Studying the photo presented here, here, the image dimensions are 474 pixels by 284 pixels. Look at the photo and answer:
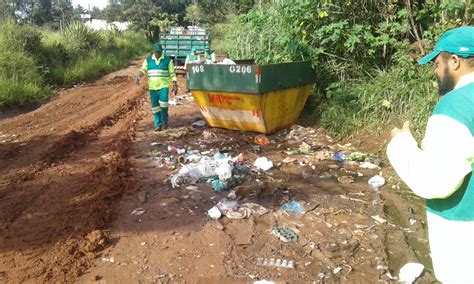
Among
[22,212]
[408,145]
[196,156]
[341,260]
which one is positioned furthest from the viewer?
[196,156]

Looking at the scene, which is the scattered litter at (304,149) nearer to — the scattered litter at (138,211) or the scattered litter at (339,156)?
the scattered litter at (339,156)

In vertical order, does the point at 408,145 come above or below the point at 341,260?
above

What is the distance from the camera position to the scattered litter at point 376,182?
5362mm

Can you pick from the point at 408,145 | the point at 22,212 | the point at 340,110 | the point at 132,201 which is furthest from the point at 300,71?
the point at 408,145

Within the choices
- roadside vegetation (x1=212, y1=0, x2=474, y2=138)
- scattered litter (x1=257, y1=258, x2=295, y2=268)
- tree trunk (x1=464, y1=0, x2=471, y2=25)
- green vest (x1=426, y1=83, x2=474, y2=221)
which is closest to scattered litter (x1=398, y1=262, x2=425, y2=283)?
scattered litter (x1=257, y1=258, x2=295, y2=268)

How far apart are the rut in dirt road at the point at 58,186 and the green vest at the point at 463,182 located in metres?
2.77

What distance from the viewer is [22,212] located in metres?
4.42

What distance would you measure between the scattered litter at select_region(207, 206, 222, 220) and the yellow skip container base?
2753 millimetres

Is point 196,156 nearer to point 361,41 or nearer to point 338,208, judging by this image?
point 338,208

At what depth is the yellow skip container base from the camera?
275 inches

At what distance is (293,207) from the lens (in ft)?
15.2

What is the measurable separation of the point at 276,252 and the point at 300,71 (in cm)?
461

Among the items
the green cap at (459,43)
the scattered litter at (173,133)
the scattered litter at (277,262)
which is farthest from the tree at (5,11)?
the green cap at (459,43)

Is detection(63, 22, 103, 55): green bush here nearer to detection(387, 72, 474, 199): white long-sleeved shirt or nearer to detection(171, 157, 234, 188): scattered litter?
detection(171, 157, 234, 188): scattered litter
